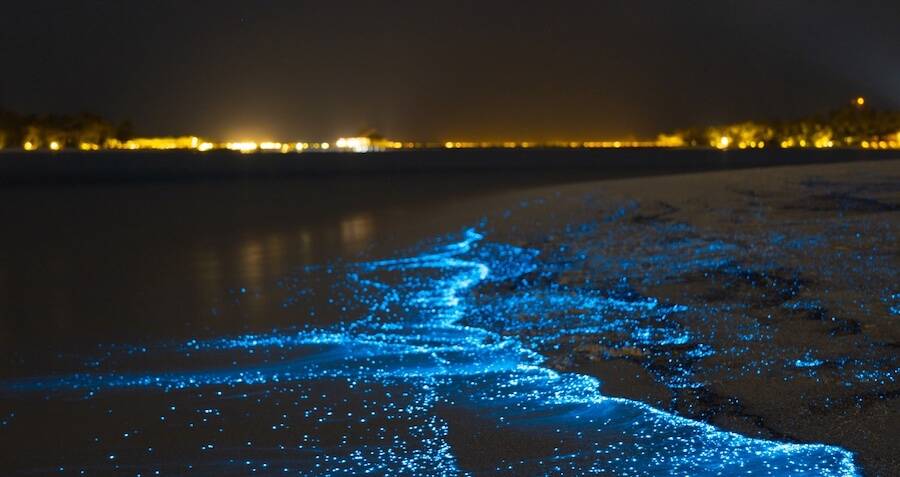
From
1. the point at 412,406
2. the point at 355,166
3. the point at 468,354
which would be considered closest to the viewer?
the point at 412,406

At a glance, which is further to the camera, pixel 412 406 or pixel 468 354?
pixel 468 354

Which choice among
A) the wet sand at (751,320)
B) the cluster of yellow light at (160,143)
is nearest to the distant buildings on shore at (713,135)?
the cluster of yellow light at (160,143)

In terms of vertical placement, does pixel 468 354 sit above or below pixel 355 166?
below

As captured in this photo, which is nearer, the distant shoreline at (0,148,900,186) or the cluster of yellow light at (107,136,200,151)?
the distant shoreline at (0,148,900,186)

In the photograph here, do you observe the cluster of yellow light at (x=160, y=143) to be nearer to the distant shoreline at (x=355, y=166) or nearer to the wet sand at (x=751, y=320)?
the distant shoreline at (x=355, y=166)

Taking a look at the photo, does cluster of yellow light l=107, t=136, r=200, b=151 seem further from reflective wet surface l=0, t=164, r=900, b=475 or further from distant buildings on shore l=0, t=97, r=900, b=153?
reflective wet surface l=0, t=164, r=900, b=475

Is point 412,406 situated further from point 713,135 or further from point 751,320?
point 713,135

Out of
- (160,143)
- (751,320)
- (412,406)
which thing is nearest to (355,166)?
(751,320)

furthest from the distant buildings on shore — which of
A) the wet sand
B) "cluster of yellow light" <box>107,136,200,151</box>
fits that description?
the wet sand
